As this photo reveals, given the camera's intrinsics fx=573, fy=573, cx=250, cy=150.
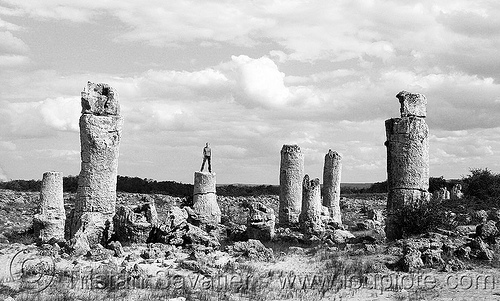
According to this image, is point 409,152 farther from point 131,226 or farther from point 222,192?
point 222,192

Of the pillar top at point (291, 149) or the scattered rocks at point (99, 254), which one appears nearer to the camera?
the scattered rocks at point (99, 254)

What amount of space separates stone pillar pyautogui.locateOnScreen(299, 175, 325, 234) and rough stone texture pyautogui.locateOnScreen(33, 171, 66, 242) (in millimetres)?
8807

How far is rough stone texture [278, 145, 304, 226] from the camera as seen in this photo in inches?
920

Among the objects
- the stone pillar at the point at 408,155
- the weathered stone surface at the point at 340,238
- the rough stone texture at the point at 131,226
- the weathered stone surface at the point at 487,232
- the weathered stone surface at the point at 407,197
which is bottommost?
the weathered stone surface at the point at 340,238

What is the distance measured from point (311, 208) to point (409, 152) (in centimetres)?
660

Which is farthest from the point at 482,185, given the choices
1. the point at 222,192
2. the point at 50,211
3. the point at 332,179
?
the point at 222,192

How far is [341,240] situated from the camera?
17.9 metres

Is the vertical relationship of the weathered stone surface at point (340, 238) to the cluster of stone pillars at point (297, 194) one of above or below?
below

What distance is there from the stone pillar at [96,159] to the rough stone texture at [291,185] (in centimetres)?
854

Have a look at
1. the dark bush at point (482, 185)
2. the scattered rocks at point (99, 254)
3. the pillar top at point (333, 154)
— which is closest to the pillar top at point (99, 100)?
the scattered rocks at point (99, 254)

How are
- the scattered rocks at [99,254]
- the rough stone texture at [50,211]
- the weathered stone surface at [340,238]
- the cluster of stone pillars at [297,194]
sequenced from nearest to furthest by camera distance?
the scattered rocks at [99,254], the weathered stone surface at [340,238], the rough stone texture at [50,211], the cluster of stone pillars at [297,194]

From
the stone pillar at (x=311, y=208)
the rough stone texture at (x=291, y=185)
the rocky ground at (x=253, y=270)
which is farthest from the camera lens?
the rough stone texture at (x=291, y=185)

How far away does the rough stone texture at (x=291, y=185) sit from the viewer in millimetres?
23359

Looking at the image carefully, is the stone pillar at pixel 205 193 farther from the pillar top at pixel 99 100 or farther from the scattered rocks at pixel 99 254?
the scattered rocks at pixel 99 254
